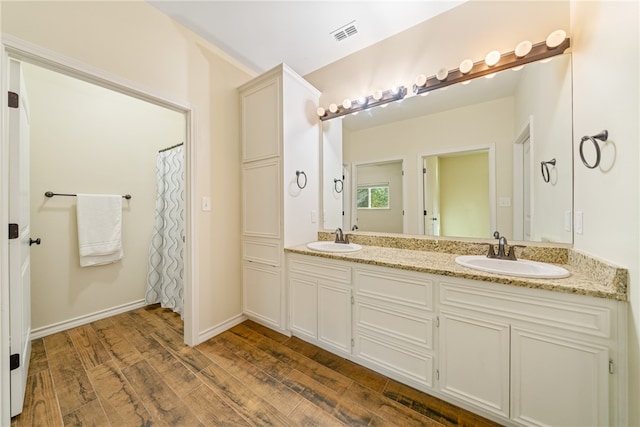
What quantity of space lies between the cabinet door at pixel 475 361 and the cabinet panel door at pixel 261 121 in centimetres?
182

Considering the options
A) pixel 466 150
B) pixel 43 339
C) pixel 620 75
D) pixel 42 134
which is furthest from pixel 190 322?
pixel 620 75

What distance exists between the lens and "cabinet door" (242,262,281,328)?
2.14m

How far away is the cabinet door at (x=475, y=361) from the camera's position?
1.17 meters

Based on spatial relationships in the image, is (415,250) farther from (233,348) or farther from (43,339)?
(43,339)

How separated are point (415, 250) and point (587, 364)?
1.02 metres

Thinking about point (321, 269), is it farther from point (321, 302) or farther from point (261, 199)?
point (261, 199)

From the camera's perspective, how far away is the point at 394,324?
4.92 ft

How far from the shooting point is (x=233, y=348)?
1.94m

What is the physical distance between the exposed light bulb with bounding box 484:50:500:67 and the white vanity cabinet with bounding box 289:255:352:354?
1.67 m

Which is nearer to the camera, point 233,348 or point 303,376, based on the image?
point 303,376

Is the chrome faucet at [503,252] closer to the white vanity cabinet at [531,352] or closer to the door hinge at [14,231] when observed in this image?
the white vanity cabinet at [531,352]

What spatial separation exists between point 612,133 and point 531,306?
2.71ft

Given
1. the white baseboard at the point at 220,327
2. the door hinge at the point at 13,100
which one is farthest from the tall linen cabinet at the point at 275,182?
the door hinge at the point at 13,100

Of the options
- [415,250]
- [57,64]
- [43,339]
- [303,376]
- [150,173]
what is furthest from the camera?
[150,173]
